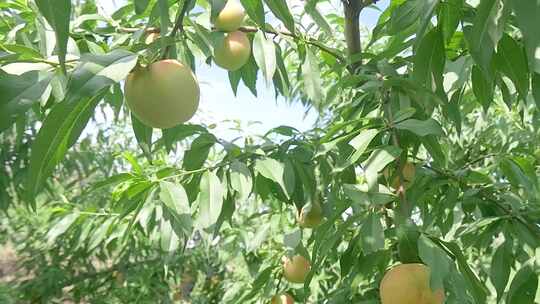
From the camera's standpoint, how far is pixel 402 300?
781mm

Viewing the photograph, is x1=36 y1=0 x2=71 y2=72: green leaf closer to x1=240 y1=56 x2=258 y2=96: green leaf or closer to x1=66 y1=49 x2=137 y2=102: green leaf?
x1=66 y1=49 x2=137 y2=102: green leaf

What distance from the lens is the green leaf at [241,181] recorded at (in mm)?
995

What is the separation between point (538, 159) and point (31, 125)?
233cm

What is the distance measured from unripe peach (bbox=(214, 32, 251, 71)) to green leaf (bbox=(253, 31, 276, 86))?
0.03 m

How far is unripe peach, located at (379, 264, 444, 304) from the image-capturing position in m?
0.77

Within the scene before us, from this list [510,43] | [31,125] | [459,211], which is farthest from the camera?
[31,125]

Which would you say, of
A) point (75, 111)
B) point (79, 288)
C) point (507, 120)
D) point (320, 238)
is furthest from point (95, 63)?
point (79, 288)

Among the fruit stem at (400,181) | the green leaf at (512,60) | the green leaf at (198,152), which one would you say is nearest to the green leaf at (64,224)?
the green leaf at (198,152)

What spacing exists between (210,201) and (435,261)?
0.40 metres

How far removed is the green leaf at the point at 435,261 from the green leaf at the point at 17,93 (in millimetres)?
469

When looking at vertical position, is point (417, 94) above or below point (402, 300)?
above

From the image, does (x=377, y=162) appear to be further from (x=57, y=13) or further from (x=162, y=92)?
(x=57, y=13)

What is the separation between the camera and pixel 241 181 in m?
1.01

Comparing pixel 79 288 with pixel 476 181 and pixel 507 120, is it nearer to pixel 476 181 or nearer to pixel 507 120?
pixel 507 120
